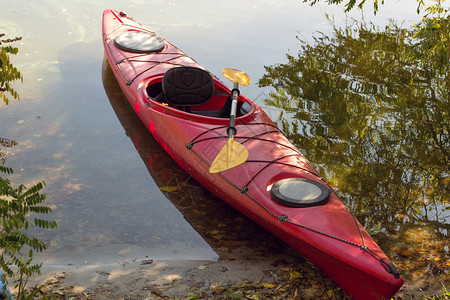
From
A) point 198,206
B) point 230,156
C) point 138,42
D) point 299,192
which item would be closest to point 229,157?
point 230,156

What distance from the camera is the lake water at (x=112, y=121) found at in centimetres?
439

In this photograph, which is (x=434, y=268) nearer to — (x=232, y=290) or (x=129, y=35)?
(x=232, y=290)

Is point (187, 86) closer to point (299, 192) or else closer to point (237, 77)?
point (237, 77)

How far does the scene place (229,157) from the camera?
13.9ft

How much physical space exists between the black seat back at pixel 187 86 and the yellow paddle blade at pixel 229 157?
1.42 meters

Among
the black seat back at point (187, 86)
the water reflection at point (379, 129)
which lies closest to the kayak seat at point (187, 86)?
the black seat back at point (187, 86)

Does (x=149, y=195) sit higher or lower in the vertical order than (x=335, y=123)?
lower

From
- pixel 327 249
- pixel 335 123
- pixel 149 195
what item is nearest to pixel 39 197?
pixel 327 249

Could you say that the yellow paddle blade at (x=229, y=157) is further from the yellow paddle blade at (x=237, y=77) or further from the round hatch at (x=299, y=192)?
the yellow paddle blade at (x=237, y=77)

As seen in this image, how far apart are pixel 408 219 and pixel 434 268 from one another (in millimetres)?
775

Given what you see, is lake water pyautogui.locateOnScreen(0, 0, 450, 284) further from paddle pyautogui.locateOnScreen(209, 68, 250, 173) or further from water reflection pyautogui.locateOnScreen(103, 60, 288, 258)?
paddle pyautogui.locateOnScreen(209, 68, 250, 173)

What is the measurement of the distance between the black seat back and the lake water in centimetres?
73

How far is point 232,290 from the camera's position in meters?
3.42

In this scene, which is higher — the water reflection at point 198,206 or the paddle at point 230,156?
the paddle at point 230,156
